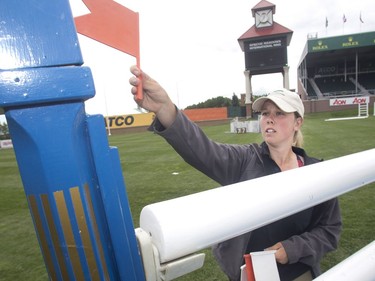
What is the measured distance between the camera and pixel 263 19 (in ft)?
106

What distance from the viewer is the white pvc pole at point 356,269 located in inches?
35.1

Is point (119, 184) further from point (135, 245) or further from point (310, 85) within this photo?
point (310, 85)

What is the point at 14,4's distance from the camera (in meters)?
0.55

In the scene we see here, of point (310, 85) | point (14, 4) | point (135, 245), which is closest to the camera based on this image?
point (14, 4)

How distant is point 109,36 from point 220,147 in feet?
2.71

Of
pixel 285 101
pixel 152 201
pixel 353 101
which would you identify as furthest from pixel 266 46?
pixel 285 101

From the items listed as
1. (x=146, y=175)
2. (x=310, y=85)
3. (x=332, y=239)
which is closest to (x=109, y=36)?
(x=332, y=239)

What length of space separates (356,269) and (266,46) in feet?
108

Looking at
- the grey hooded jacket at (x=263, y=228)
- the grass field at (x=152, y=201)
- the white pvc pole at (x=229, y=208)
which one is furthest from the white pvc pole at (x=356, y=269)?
the grass field at (x=152, y=201)

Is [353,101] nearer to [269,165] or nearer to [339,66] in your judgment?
[339,66]

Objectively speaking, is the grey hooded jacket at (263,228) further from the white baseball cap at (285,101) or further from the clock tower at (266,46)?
the clock tower at (266,46)

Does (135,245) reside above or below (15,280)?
above

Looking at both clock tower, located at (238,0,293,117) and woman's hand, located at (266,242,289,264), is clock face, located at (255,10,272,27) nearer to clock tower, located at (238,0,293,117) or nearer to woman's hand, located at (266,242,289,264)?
clock tower, located at (238,0,293,117)

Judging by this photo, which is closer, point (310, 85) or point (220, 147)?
point (220, 147)
